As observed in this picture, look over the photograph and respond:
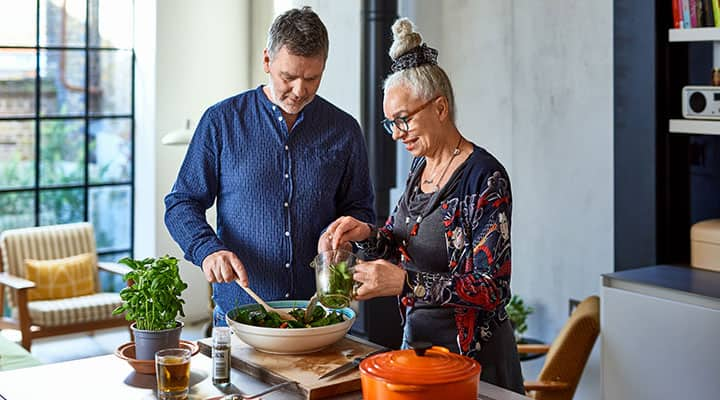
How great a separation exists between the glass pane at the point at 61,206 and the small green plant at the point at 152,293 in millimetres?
4622

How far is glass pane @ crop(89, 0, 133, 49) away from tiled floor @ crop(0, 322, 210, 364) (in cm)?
200

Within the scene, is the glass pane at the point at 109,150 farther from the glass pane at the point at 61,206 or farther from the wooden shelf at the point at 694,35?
the wooden shelf at the point at 694,35

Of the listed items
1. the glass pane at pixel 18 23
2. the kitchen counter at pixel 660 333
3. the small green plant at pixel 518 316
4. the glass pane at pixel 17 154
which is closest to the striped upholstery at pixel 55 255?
the glass pane at pixel 17 154

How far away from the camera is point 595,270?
4.79 metres

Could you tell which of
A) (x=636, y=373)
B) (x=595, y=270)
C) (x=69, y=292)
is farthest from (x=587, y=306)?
(x=69, y=292)

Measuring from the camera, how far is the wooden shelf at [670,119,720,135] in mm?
3521

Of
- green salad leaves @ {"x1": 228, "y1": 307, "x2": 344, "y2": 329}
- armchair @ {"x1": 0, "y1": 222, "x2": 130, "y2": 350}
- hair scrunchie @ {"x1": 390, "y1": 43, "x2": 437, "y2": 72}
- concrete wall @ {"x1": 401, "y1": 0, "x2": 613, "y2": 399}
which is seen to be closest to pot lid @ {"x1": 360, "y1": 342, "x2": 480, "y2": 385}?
green salad leaves @ {"x1": 228, "y1": 307, "x2": 344, "y2": 329}

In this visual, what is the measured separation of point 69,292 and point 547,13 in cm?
335

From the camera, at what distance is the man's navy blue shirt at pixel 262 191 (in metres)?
2.82

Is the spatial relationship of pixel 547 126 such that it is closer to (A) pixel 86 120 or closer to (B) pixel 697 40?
(B) pixel 697 40

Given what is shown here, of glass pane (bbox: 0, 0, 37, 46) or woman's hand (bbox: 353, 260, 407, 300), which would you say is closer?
woman's hand (bbox: 353, 260, 407, 300)

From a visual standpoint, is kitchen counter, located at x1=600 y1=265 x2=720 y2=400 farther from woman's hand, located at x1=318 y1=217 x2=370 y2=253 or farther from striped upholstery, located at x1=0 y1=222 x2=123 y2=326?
striped upholstery, located at x1=0 y1=222 x2=123 y2=326

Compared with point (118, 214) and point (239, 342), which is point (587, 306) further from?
point (118, 214)

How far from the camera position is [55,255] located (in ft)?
20.3
